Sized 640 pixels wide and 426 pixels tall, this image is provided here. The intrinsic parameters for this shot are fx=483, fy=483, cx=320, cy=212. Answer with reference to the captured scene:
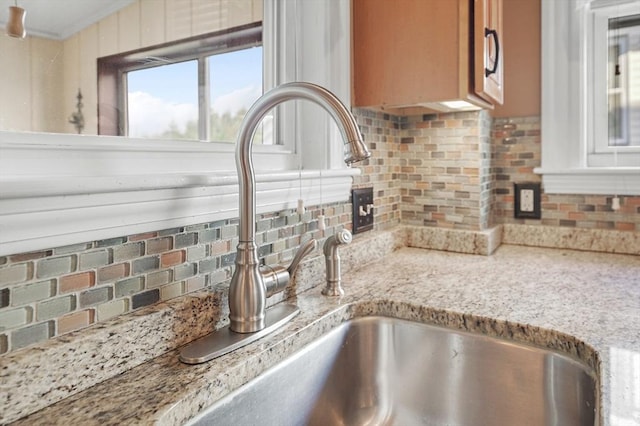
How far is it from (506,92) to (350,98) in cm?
75

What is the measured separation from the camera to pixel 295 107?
4.50ft

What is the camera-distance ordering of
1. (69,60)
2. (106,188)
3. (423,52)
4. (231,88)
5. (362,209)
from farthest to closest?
1. (362,209)
2. (423,52)
3. (231,88)
4. (69,60)
5. (106,188)

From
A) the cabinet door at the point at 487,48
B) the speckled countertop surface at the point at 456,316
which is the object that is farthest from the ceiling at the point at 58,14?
the cabinet door at the point at 487,48

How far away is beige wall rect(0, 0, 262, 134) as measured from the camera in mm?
742

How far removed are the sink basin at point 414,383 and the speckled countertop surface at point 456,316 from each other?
29 millimetres

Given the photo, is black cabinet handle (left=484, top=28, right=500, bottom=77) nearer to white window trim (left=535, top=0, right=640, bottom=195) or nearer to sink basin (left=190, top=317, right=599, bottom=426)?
white window trim (left=535, top=0, right=640, bottom=195)

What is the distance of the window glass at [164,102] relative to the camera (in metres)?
0.94

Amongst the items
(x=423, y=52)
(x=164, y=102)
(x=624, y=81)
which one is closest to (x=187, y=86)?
(x=164, y=102)

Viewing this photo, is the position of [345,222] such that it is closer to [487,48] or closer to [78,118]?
[487,48]

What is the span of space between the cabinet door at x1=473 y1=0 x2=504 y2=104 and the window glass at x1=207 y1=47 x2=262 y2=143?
1.95 ft

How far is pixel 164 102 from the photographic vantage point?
1003 mm

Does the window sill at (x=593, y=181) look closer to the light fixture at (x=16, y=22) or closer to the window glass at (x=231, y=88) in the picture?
the window glass at (x=231, y=88)

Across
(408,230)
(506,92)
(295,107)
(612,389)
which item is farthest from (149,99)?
(506,92)

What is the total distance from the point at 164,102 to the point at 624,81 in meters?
1.60
